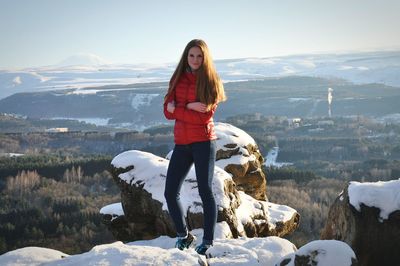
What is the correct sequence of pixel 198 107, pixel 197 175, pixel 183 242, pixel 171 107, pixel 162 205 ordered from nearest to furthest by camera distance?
pixel 198 107 → pixel 171 107 → pixel 197 175 → pixel 183 242 → pixel 162 205

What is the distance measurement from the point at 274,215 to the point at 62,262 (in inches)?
433

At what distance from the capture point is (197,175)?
8625 millimetres

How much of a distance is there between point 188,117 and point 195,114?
0.13 m

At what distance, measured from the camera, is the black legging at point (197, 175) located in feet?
27.7

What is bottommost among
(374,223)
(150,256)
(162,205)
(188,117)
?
(162,205)

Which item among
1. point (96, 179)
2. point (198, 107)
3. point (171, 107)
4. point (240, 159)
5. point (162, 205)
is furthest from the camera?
point (96, 179)

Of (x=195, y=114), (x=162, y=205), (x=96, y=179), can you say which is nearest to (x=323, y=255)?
(x=195, y=114)

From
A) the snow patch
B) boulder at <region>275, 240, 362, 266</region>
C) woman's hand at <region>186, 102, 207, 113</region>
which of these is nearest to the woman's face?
woman's hand at <region>186, 102, 207, 113</region>

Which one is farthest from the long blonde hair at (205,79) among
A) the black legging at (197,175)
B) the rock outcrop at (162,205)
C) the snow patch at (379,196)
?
the rock outcrop at (162,205)

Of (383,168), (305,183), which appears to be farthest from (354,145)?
(305,183)

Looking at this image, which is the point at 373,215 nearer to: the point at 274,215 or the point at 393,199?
the point at 393,199

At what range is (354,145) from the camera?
181625 millimetres

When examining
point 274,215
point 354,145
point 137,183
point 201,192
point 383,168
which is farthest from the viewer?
point 354,145

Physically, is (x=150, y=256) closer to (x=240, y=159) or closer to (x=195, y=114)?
(x=195, y=114)
